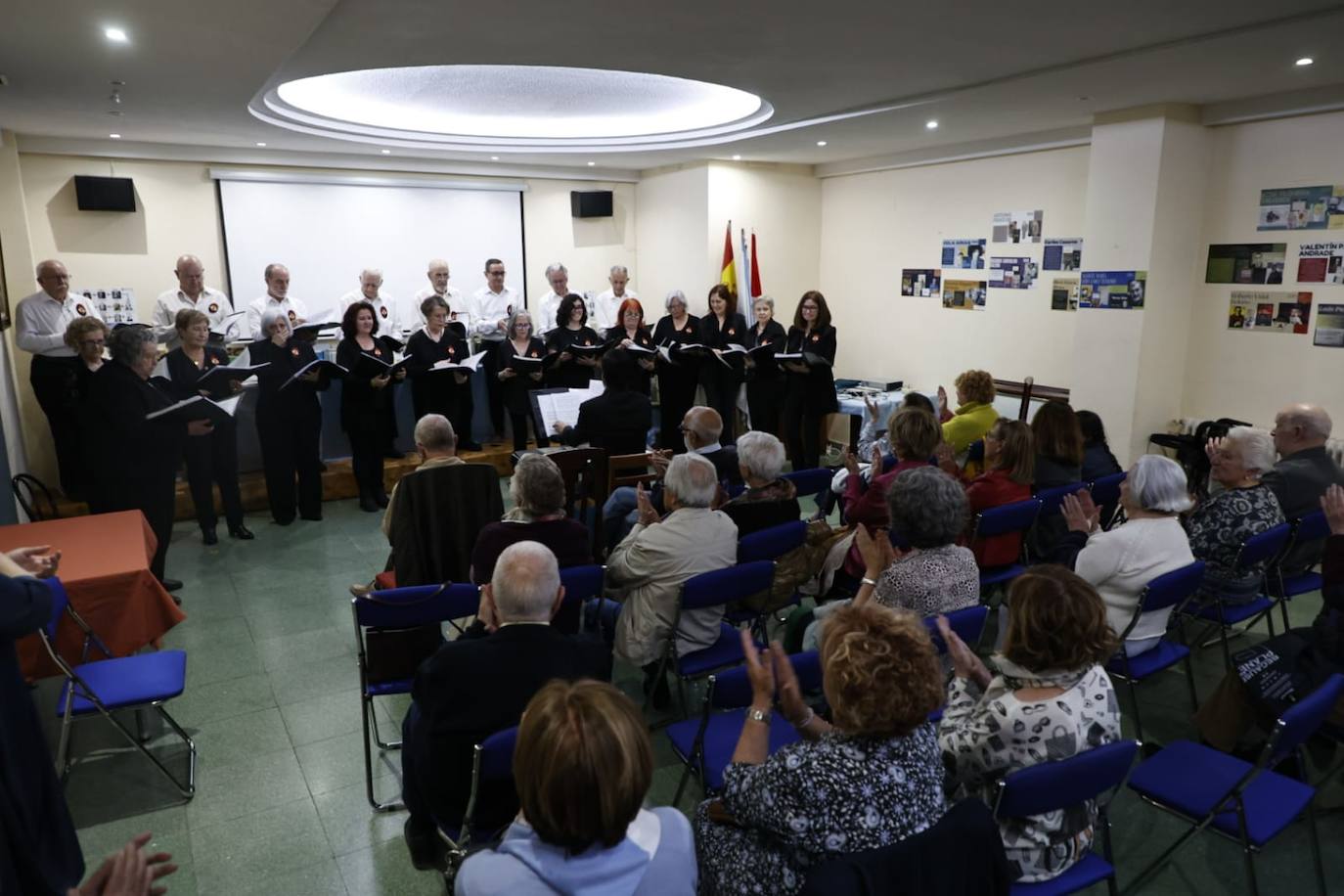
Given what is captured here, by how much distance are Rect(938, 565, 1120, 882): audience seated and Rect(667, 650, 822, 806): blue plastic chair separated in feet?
1.51

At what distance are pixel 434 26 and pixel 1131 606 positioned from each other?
13.1 feet

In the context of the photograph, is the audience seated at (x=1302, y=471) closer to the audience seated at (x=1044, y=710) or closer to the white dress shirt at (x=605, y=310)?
the audience seated at (x=1044, y=710)

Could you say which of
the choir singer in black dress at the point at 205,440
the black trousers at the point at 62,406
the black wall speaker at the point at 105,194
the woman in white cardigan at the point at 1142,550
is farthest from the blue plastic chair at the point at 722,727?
the black wall speaker at the point at 105,194

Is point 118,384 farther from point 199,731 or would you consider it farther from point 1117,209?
point 1117,209

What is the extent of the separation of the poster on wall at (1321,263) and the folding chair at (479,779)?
6771 millimetres

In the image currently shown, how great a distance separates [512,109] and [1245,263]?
6.53 meters

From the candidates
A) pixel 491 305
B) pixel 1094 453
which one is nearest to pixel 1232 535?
pixel 1094 453

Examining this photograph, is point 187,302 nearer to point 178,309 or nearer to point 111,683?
point 178,309

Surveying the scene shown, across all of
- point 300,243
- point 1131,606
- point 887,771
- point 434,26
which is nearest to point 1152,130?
point 1131,606

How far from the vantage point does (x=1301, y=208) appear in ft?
20.7

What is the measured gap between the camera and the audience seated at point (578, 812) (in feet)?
4.71

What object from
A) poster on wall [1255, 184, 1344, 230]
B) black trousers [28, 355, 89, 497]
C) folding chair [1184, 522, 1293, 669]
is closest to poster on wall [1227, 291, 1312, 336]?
poster on wall [1255, 184, 1344, 230]

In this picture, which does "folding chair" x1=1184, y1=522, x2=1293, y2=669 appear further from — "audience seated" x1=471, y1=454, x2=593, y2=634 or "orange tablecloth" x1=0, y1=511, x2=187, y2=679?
"orange tablecloth" x1=0, y1=511, x2=187, y2=679

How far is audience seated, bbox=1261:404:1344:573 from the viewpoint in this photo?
391 cm
